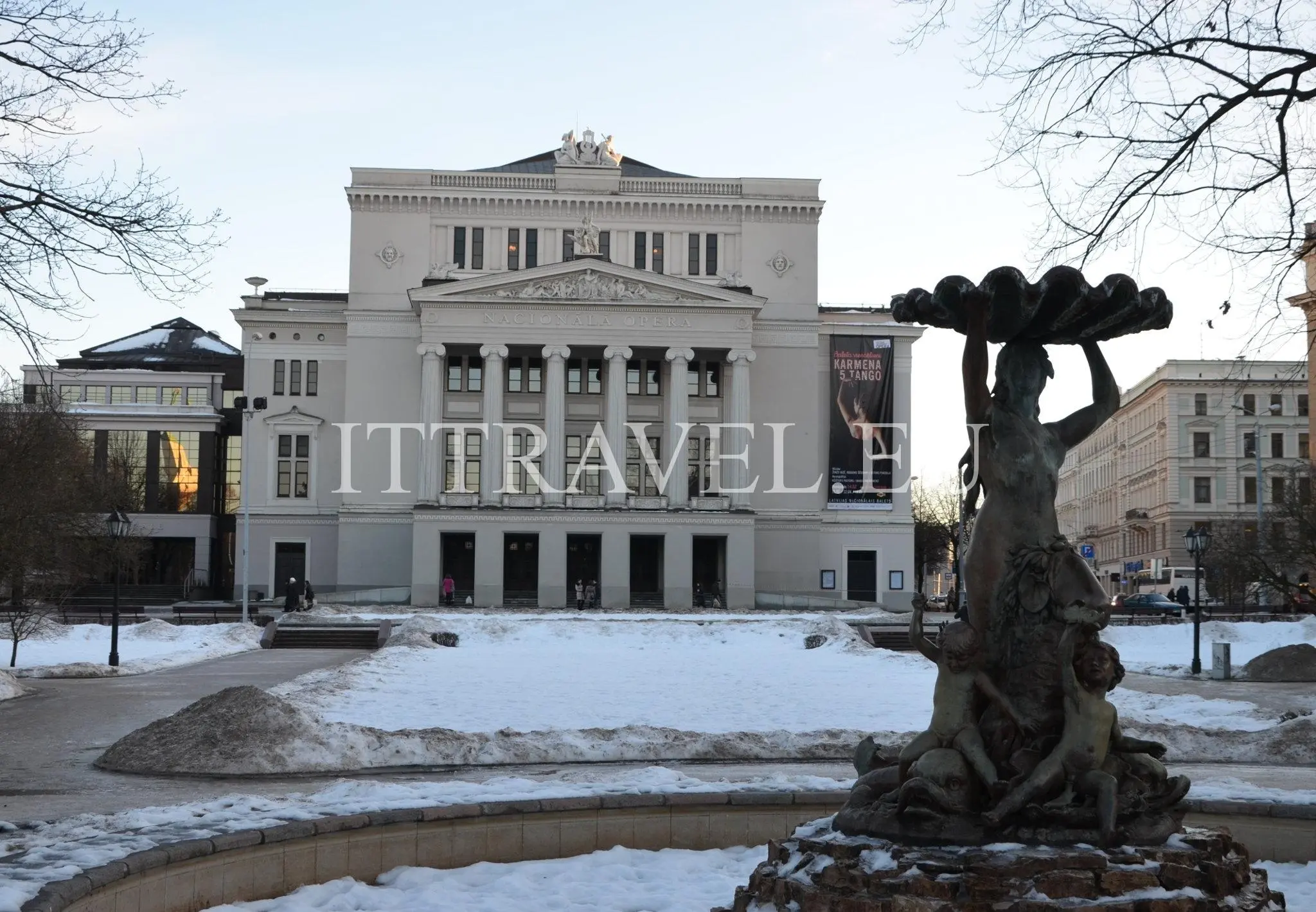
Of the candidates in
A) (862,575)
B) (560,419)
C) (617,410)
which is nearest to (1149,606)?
(862,575)

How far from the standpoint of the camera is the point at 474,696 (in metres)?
26.8

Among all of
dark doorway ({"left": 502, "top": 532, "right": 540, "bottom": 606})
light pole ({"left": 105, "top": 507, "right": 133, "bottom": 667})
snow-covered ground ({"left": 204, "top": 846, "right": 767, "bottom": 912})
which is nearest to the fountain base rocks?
snow-covered ground ({"left": 204, "top": 846, "right": 767, "bottom": 912})

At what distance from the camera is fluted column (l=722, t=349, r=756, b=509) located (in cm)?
7200

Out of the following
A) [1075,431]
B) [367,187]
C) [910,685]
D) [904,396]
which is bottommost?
[910,685]

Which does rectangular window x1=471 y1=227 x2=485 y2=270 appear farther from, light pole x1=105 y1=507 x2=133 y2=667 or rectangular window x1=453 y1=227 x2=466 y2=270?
light pole x1=105 y1=507 x2=133 y2=667

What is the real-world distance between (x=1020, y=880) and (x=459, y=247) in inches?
2875

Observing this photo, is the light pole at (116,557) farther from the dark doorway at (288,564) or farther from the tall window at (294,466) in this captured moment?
the tall window at (294,466)

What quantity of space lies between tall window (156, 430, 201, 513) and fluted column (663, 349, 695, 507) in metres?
30.7

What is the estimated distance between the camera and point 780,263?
78.6m

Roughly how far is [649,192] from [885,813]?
72185 mm

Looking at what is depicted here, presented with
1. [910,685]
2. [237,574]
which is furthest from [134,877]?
[237,574]

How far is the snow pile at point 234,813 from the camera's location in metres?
9.02

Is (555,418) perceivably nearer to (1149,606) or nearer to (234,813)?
(1149,606)

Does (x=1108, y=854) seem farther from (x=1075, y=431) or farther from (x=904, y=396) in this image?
(x=904, y=396)
